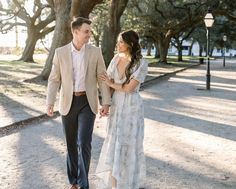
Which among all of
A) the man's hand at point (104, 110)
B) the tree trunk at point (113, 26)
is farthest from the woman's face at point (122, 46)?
the tree trunk at point (113, 26)

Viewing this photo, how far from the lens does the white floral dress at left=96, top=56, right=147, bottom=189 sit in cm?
482

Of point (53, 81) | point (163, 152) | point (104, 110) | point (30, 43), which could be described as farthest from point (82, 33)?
point (30, 43)

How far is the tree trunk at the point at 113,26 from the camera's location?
21.7 m

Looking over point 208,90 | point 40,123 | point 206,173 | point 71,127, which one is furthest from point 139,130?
point 208,90

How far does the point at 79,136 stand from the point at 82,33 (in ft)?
3.59

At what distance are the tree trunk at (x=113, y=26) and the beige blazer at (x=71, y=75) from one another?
56.2 ft

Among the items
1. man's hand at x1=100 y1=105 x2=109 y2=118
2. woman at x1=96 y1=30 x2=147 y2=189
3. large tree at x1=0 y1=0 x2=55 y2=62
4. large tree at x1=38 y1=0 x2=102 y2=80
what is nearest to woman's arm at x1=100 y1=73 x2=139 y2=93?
woman at x1=96 y1=30 x2=147 y2=189

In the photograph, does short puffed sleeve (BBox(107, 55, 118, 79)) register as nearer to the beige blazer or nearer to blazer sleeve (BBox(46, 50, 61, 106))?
the beige blazer

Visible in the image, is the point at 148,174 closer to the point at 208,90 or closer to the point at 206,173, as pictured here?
the point at 206,173

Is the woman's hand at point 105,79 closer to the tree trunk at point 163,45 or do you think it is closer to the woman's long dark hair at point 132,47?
the woman's long dark hair at point 132,47

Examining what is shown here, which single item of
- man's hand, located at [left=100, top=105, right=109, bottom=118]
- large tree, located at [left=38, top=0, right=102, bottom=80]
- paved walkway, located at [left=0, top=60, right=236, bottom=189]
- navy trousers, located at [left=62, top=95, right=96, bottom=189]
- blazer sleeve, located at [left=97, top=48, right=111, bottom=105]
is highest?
large tree, located at [left=38, top=0, right=102, bottom=80]

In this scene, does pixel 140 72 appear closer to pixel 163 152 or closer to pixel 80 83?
pixel 80 83

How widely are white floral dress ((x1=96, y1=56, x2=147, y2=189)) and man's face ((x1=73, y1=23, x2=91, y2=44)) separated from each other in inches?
15.7

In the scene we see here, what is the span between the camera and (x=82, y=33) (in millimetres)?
4656
